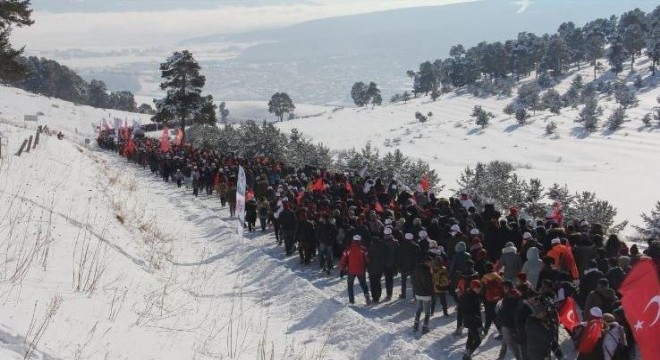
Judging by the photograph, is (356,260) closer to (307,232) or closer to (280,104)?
(307,232)

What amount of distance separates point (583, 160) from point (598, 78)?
48790 millimetres

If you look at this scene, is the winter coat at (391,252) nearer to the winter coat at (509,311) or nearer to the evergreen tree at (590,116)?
the winter coat at (509,311)

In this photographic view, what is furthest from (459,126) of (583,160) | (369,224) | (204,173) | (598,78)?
(369,224)

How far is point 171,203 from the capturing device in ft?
85.7

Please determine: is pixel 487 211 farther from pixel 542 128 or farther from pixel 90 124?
pixel 90 124

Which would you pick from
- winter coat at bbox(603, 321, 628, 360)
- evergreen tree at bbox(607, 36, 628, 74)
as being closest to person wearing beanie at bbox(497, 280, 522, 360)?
winter coat at bbox(603, 321, 628, 360)

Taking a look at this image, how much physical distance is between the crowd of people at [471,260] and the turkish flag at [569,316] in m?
0.06

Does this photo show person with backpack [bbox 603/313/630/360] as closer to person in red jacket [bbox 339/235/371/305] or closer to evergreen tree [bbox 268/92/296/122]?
person in red jacket [bbox 339/235/371/305]

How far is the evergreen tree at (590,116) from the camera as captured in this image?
61219mm

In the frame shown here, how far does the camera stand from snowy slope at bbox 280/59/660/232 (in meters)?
39.6

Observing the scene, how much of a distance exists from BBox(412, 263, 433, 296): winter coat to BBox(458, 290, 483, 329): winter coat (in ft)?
3.78

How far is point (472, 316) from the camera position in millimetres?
10148

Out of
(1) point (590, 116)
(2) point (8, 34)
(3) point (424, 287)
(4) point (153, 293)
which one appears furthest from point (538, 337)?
(1) point (590, 116)

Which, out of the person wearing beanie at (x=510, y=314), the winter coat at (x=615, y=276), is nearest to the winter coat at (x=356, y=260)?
the person wearing beanie at (x=510, y=314)
